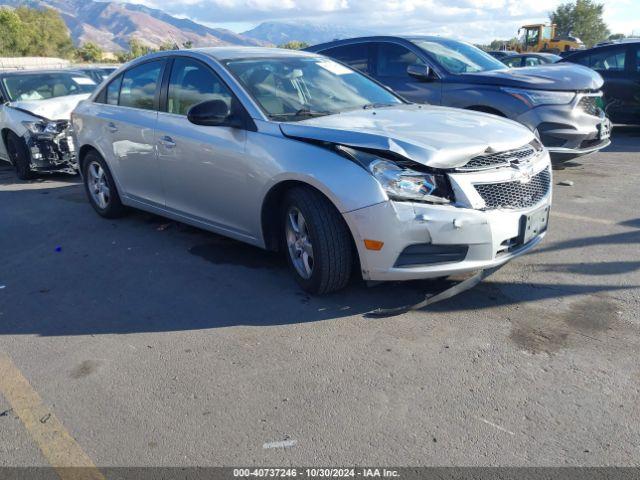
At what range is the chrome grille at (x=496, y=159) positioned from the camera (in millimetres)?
3729

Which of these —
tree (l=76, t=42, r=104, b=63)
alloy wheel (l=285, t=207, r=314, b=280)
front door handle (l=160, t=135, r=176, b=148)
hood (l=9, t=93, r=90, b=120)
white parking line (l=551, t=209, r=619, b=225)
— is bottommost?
white parking line (l=551, t=209, r=619, b=225)

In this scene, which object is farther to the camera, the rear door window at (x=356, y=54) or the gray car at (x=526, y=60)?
the gray car at (x=526, y=60)

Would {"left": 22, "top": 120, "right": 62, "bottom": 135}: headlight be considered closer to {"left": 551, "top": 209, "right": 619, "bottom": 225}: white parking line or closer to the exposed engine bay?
the exposed engine bay

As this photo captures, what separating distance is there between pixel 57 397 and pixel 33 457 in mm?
495

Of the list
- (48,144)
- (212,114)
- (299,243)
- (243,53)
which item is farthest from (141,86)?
(48,144)

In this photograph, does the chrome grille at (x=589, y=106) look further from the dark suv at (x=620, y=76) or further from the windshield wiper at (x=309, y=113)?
the windshield wiper at (x=309, y=113)

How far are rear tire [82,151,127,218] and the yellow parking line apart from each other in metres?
3.02

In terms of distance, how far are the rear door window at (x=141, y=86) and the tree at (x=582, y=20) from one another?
6618cm

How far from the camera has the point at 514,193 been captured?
387cm

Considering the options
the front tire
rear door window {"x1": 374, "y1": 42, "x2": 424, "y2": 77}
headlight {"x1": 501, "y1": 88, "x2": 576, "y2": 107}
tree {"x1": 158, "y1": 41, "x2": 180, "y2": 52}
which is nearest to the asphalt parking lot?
the front tire

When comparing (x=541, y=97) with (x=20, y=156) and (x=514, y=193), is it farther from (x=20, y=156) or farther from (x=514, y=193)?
(x=20, y=156)

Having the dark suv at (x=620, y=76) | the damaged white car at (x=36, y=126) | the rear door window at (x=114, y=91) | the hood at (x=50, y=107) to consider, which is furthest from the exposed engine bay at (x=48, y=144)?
the dark suv at (x=620, y=76)

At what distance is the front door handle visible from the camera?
5.07 meters

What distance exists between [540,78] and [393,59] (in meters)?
1.97
